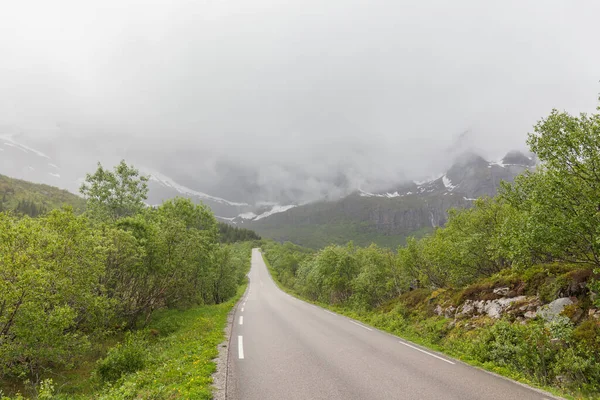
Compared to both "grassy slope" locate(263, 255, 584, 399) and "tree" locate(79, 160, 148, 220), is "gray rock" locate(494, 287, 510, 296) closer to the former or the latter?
"grassy slope" locate(263, 255, 584, 399)

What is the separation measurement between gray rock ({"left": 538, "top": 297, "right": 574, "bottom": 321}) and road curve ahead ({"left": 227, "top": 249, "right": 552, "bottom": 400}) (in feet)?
15.2

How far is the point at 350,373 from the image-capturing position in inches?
364

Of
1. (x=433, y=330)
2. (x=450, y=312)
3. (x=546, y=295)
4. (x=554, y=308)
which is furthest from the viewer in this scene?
(x=450, y=312)

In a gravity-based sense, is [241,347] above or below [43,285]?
below

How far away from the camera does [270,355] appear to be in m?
11.6

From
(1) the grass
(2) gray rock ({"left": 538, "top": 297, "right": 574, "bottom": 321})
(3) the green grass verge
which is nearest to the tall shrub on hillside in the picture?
(1) the grass

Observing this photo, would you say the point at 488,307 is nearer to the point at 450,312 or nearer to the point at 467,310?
the point at 467,310

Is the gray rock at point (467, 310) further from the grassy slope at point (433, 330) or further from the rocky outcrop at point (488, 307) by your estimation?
the grassy slope at point (433, 330)

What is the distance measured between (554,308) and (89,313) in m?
21.9

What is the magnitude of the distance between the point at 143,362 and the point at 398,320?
15316 millimetres

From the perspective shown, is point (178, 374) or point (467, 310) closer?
point (178, 374)

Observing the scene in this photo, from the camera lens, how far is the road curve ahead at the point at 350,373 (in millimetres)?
7645

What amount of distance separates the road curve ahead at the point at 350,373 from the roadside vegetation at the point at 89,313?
Result: 148 cm

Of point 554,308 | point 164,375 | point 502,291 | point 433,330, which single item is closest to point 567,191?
point 554,308
